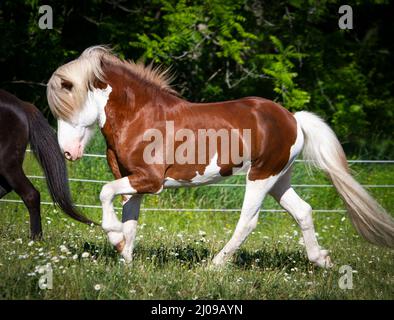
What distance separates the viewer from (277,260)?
21.1 ft

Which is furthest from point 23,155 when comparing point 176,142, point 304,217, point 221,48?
point 221,48

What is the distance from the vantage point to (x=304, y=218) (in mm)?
6098

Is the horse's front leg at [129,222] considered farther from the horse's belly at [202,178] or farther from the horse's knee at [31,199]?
the horse's knee at [31,199]

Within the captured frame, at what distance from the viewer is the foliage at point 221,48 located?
11703 millimetres

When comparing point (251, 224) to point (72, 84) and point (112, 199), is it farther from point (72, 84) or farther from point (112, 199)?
point (72, 84)

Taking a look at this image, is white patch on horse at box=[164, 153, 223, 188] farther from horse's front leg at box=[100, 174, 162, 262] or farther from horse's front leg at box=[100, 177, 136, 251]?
horse's front leg at box=[100, 177, 136, 251]

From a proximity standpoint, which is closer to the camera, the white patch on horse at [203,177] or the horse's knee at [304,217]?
the white patch on horse at [203,177]

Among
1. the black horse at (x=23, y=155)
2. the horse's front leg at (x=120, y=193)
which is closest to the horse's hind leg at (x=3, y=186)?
the black horse at (x=23, y=155)

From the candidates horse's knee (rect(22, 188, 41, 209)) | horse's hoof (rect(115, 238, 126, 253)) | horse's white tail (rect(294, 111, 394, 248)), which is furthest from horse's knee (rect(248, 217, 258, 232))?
horse's knee (rect(22, 188, 41, 209))

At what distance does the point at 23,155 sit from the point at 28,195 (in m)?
0.41

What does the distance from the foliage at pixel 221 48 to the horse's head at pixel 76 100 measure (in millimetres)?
6029

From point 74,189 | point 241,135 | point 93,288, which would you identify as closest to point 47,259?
point 93,288
